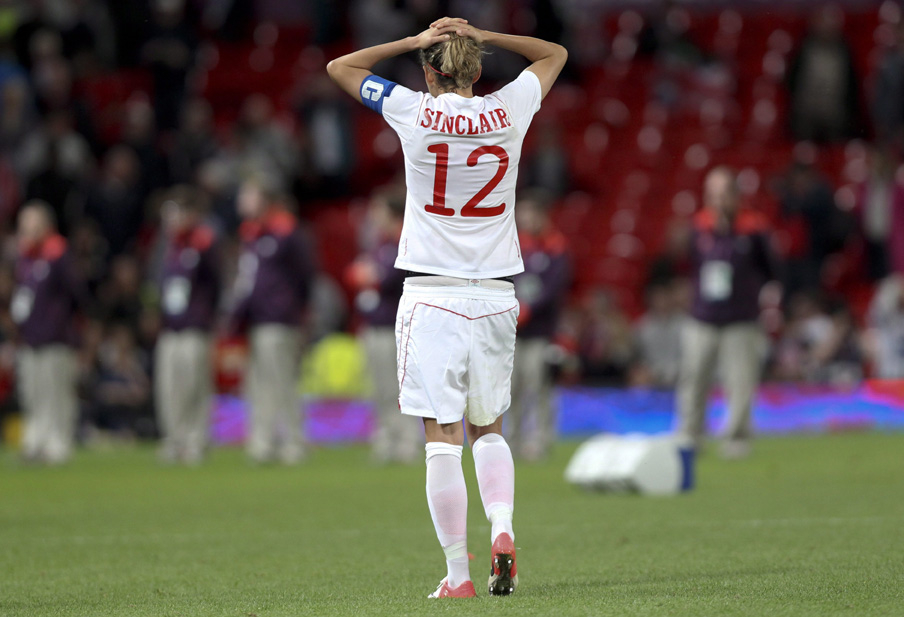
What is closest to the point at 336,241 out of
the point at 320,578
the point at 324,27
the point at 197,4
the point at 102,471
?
the point at 324,27

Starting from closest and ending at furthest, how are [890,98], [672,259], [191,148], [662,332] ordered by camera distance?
[662,332], [672,259], [191,148], [890,98]

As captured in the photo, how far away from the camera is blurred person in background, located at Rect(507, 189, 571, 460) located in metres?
12.9

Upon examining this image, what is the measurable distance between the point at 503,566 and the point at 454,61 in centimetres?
177

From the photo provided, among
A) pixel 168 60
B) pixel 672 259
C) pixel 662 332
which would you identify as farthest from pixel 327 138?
pixel 662 332

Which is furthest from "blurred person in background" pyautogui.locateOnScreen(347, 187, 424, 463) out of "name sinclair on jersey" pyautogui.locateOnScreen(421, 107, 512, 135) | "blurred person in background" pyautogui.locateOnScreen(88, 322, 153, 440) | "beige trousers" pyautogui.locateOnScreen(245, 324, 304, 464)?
"name sinclair on jersey" pyautogui.locateOnScreen(421, 107, 512, 135)

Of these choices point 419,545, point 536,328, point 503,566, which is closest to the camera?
point 503,566

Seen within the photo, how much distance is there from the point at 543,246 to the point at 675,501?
16.4 ft

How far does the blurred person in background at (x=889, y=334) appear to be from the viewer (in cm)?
1645

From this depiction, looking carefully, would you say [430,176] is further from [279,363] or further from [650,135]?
[650,135]

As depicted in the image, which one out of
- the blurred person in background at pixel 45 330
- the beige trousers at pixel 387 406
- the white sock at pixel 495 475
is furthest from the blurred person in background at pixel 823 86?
the white sock at pixel 495 475

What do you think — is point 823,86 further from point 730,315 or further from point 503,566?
point 503,566

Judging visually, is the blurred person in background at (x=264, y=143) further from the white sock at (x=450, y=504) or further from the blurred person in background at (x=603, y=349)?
the white sock at (x=450, y=504)

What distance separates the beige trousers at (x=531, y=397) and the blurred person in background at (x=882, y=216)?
6651 mm

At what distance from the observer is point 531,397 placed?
13102 millimetres
